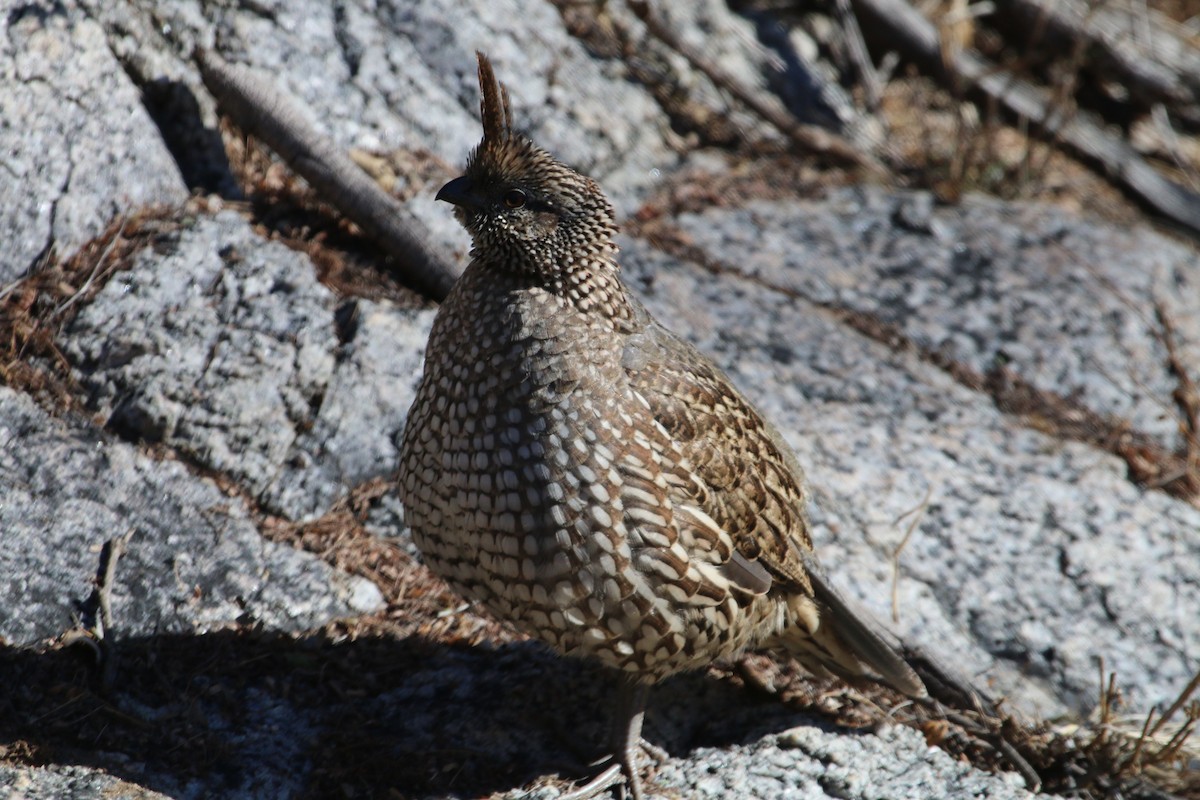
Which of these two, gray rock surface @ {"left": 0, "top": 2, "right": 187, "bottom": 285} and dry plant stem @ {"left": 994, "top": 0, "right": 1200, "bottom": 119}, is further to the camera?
dry plant stem @ {"left": 994, "top": 0, "right": 1200, "bottom": 119}

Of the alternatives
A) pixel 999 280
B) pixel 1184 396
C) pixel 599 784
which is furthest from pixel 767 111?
pixel 599 784

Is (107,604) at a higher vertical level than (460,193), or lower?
lower

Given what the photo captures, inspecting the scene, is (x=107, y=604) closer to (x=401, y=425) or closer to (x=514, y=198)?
(x=401, y=425)

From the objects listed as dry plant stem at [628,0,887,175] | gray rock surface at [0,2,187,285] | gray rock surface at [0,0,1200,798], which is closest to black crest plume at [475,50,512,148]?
gray rock surface at [0,0,1200,798]

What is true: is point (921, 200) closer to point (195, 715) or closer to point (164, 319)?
point (164, 319)

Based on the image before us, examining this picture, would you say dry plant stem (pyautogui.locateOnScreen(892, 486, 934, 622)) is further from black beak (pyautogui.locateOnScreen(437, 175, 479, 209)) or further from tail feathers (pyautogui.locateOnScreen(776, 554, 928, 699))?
black beak (pyautogui.locateOnScreen(437, 175, 479, 209))

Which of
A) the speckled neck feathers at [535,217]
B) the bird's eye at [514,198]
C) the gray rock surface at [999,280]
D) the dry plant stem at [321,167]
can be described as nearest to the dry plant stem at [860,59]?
the gray rock surface at [999,280]

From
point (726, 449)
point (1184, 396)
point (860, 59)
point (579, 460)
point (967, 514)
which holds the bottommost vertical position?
point (579, 460)

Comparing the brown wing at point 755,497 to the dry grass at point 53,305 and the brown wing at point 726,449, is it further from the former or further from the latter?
the dry grass at point 53,305
